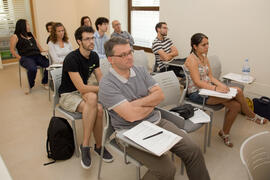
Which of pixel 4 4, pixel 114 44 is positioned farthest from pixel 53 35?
pixel 4 4

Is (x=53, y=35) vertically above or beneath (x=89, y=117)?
above

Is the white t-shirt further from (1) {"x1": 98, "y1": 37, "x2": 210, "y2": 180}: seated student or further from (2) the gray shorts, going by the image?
(1) {"x1": 98, "y1": 37, "x2": 210, "y2": 180}: seated student

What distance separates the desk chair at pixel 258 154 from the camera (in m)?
1.16

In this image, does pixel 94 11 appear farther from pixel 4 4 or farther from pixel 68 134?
pixel 68 134

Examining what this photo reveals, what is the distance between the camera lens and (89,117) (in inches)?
86.8

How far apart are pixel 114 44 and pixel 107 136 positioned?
2.53 ft

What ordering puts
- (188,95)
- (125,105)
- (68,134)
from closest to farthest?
(125,105) < (68,134) < (188,95)

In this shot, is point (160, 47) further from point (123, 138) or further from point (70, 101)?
point (123, 138)

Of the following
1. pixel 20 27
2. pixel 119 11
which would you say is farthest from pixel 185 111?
pixel 119 11

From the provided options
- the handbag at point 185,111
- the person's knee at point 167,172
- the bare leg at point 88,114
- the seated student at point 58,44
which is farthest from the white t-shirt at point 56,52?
the person's knee at point 167,172

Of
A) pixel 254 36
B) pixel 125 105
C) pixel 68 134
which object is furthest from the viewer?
pixel 254 36

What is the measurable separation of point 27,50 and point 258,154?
4.32 meters

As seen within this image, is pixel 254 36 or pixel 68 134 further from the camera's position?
pixel 254 36

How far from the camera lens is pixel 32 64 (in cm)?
415
